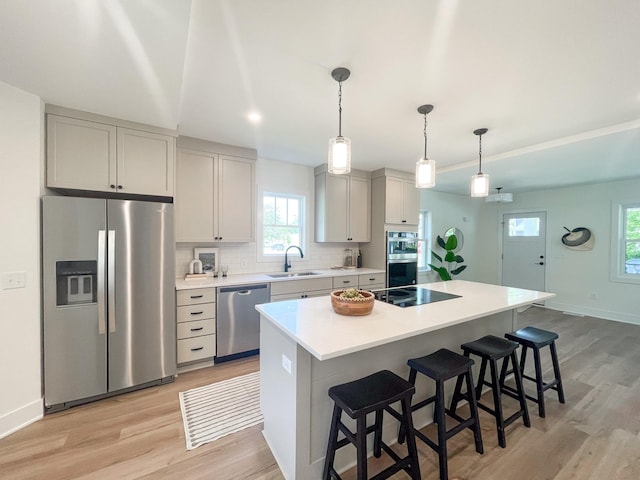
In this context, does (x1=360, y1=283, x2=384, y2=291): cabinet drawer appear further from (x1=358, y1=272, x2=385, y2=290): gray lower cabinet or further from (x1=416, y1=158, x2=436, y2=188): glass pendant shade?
(x1=416, y1=158, x2=436, y2=188): glass pendant shade

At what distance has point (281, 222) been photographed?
4.14 m

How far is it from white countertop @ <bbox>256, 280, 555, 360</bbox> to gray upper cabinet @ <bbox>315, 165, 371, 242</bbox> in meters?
2.10

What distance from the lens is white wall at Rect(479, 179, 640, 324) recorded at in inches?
188

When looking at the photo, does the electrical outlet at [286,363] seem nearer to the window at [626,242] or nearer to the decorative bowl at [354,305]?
the decorative bowl at [354,305]

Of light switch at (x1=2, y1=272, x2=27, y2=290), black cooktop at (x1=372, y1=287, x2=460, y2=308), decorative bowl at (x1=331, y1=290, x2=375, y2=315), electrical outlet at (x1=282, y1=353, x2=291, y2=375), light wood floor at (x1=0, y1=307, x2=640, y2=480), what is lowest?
light wood floor at (x1=0, y1=307, x2=640, y2=480)

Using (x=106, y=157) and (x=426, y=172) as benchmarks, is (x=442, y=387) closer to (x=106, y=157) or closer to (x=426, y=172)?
(x=426, y=172)

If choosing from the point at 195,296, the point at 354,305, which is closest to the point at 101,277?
the point at 195,296

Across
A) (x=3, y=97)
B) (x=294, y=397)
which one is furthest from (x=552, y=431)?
(x=3, y=97)

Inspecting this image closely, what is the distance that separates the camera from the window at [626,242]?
471 centimetres

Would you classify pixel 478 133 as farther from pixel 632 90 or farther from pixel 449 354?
pixel 449 354

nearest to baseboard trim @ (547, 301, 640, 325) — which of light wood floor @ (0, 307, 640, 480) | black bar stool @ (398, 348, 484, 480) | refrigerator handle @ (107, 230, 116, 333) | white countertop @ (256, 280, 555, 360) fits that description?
light wood floor @ (0, 307, 640, 480)

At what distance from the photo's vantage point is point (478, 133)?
9.61 feet

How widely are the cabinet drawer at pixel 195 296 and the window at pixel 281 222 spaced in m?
1.15

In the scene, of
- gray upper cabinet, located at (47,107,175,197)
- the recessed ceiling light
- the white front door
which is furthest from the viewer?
the white front door
